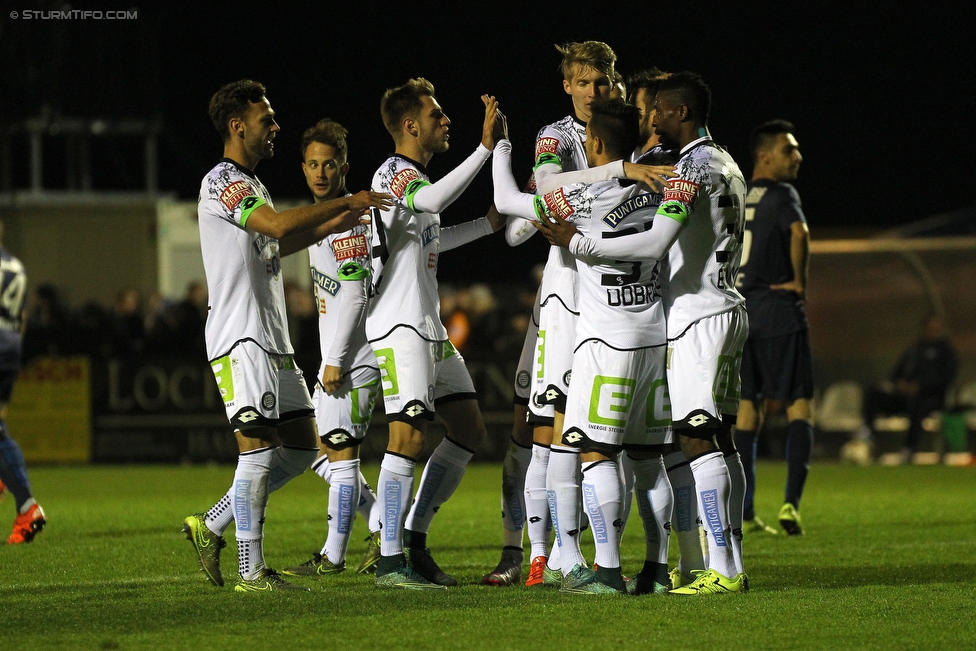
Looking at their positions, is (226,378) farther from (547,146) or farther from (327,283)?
(547,146)

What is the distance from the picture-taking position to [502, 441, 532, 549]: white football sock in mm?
7035

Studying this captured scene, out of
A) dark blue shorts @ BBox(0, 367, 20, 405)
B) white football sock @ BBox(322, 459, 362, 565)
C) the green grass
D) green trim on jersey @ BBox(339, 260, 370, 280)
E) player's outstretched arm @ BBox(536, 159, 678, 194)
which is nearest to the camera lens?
the green grass

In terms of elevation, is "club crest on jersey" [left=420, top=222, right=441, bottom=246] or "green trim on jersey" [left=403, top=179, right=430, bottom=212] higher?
"green trim on jersey" [left=403, top=179, right=430, bottom=212]

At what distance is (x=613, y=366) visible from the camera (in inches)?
238

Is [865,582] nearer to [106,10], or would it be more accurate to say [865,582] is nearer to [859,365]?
[859,365]

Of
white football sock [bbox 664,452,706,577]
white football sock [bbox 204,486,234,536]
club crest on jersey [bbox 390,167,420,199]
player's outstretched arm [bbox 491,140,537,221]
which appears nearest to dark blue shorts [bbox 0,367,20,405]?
white football sock [bbox 204,486,234,536]

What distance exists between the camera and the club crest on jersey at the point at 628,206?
20.1ft

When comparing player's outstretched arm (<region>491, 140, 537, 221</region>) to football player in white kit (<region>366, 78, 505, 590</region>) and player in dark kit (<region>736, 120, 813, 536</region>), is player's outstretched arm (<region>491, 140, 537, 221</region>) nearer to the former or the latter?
football player in white kit (<region>366, 78, 505, 590</region>)

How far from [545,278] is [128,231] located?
17.1 meters

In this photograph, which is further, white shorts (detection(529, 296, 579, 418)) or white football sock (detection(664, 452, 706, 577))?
white shorts (detection(529, 296, 579, 418))

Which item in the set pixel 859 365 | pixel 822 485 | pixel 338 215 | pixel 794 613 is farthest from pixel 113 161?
pixel 794 613

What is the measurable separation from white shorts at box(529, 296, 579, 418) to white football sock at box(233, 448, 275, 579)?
1341 millimetres

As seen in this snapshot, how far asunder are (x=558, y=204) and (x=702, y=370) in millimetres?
977

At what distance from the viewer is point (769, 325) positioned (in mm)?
9391
